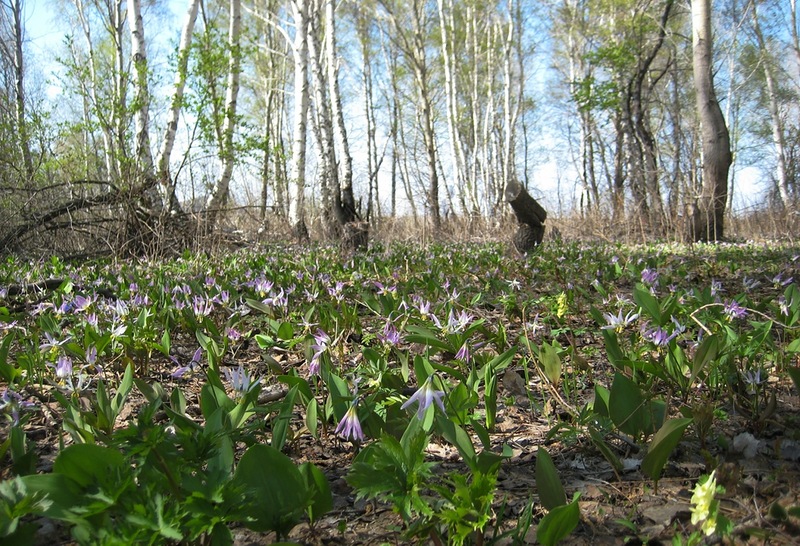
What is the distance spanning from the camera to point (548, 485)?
3.48ft

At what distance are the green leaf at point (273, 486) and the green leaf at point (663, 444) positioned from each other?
76cm

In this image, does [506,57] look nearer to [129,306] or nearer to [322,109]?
[322,109]

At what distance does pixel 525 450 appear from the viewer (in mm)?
1558

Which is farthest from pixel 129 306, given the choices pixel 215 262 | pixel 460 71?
pixel 460 71

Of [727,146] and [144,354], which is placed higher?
[727,146]

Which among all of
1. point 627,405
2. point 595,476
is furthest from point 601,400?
point 595,476

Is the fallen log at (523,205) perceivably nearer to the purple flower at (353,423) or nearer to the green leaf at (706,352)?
the green leaf at (706,352)

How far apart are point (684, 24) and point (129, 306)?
88.8 ft

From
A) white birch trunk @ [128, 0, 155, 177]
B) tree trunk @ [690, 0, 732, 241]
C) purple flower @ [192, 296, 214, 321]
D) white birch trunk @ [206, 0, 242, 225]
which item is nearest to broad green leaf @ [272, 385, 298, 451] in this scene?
purple flower @ [192, 296, 214, 321]

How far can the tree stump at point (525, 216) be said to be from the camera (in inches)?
320

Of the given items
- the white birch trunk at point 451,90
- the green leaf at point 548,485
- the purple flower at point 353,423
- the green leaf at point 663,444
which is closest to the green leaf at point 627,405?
the green leaf at point 663,444

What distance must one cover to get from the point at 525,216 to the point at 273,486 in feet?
25.8

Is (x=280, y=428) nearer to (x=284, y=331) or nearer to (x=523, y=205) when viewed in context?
(x=284, y=331)

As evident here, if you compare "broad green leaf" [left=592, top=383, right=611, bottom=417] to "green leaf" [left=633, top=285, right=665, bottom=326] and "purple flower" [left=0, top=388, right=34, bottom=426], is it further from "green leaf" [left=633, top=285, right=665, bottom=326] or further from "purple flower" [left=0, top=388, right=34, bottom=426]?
"purple flower" [left=0, top=388, right=34, bottom=426]
